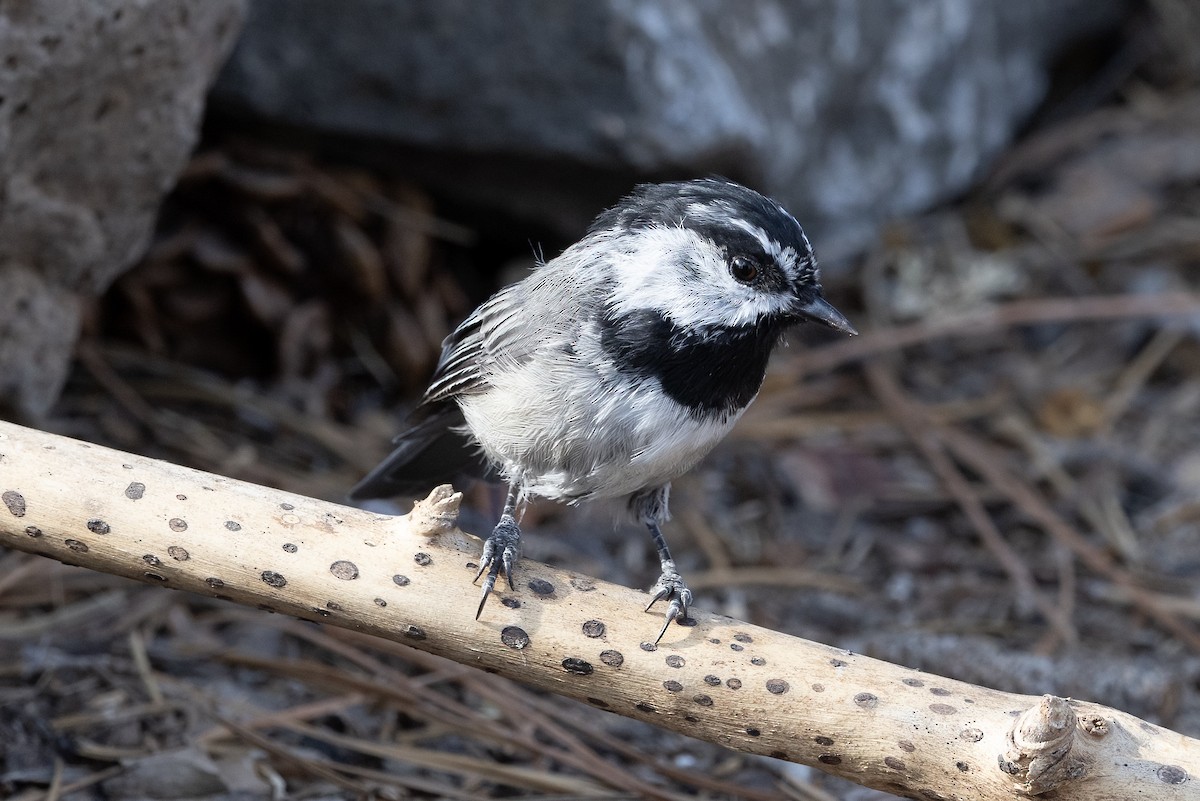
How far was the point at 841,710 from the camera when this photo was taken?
6.85 ft

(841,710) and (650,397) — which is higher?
(650,397)

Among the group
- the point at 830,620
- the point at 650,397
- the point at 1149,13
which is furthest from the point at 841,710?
the point at 1149,13

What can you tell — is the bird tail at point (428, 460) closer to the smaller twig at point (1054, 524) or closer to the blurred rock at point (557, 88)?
the blurred rock at point (557, 88)

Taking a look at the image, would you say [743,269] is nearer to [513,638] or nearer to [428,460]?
[513,638]

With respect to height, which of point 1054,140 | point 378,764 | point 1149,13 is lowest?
point 378,764

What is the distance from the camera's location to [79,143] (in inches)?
132

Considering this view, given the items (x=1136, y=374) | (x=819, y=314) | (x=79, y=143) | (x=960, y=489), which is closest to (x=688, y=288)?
(x=819, y=314)

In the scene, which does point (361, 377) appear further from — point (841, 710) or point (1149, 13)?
point (1149, 13)

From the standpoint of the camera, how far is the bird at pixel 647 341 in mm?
2635

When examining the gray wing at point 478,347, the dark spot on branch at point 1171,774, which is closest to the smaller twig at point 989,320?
the gray wing at point 478,347

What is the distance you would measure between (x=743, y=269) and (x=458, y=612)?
1014 mm

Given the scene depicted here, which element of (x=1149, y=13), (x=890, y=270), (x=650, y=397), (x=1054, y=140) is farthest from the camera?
(x=1149, y=13)

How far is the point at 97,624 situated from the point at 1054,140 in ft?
17.0

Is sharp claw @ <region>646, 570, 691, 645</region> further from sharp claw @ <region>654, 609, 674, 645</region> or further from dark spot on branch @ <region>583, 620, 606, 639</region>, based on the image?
dark spot on branch @ <region>583, 620, 606, 639</region>
